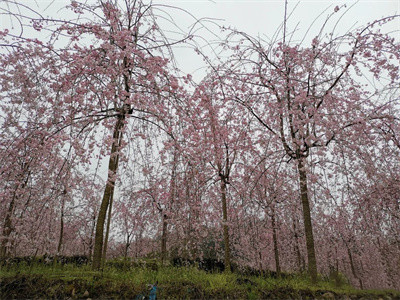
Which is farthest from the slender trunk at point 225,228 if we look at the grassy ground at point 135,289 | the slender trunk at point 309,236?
the grassy ground at point 135,289

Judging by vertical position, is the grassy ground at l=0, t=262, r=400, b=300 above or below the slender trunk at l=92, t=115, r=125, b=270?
below

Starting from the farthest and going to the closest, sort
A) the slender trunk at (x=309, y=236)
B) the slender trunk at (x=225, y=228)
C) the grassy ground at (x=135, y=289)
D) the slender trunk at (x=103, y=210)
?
1. the slender trunk at (x=225, y=228)
2. the slender trunk at (x=309, y=236)
3. the slender trunk at (x=103, y=210)
4. the grassy ground at (x=135, y=289)

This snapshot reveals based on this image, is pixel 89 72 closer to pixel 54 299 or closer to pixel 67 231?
pixel 54 299

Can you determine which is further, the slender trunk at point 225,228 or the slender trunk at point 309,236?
the slender trunk at point 225,228

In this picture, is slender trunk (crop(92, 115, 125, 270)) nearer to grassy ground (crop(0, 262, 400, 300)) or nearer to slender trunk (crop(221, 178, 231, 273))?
grassy ground (crop(0, 262, 400, 300))

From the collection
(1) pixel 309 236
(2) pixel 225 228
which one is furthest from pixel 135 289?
(1) pixel 309 236

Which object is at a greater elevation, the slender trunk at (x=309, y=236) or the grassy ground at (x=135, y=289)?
the slender trunk at (x=309, y=236)

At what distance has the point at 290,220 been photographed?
10.7 metres

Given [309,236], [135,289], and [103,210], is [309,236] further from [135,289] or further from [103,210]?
[103,210]

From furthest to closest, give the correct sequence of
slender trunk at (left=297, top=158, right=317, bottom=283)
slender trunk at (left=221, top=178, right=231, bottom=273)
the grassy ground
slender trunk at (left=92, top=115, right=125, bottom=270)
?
slender trunk at (left=221, top=178, right=231, bottom=273), slender trunk at (left=297, top=158, right=317, bottom=283), slender trunk at (left=92, top=115, right=125, bottom=270), the grassy ground

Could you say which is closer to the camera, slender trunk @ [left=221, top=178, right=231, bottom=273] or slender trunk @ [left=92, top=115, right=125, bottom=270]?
slender trunk @ [left=92, top=115, right=125, bottom=270]

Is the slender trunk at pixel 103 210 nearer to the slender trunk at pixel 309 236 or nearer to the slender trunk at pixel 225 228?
the slender trunk at pixel 225 228

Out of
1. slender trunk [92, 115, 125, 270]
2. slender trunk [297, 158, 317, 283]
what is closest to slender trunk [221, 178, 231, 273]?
slender trunk [297, 158, 317, 283]

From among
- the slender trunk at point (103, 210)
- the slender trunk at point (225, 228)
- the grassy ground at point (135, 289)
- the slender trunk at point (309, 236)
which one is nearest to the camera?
the grassy ground at point (135, 289)
